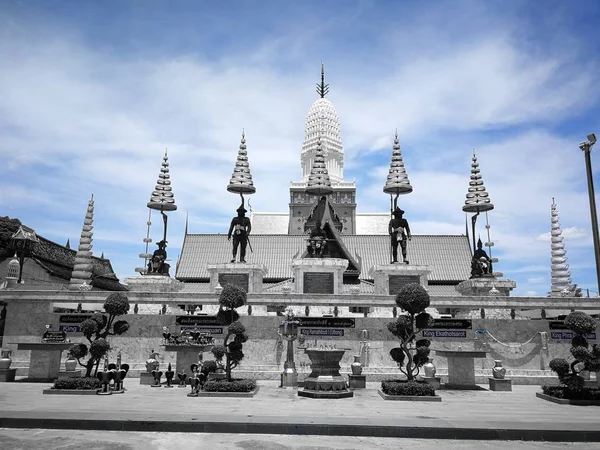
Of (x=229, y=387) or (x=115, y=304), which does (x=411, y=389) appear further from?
(x=115, y=304)

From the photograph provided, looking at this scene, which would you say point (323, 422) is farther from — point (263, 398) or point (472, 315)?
point (472, 315)

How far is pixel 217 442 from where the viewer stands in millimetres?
11555

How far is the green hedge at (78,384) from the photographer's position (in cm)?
1822

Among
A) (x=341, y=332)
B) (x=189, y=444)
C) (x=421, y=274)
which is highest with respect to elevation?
(x=421, y=274)

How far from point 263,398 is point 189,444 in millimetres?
6414

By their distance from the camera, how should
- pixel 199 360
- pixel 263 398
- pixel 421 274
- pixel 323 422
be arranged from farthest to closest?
1. pixel 421 274
2. pixel 199 360
3. pixel 263 398
4. pixel 323 422

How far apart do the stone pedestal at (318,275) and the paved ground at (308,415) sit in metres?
13.4

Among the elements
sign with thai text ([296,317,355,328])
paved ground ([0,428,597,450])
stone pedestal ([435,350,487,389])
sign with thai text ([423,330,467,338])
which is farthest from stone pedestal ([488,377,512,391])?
paved ground ([0,428,597,450])

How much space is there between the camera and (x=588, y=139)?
29391mm

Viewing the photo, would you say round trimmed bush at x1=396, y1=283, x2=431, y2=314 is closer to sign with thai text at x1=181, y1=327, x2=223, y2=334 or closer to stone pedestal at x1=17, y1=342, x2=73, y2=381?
sign with thai text at x1=181, y1=327, x2=223, y2=334

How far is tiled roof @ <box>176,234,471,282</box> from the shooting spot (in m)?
55.1

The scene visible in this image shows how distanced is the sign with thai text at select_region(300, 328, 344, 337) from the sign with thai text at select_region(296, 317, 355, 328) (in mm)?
186

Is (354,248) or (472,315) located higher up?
(354,248)

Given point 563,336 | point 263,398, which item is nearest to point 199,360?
point 263,398
